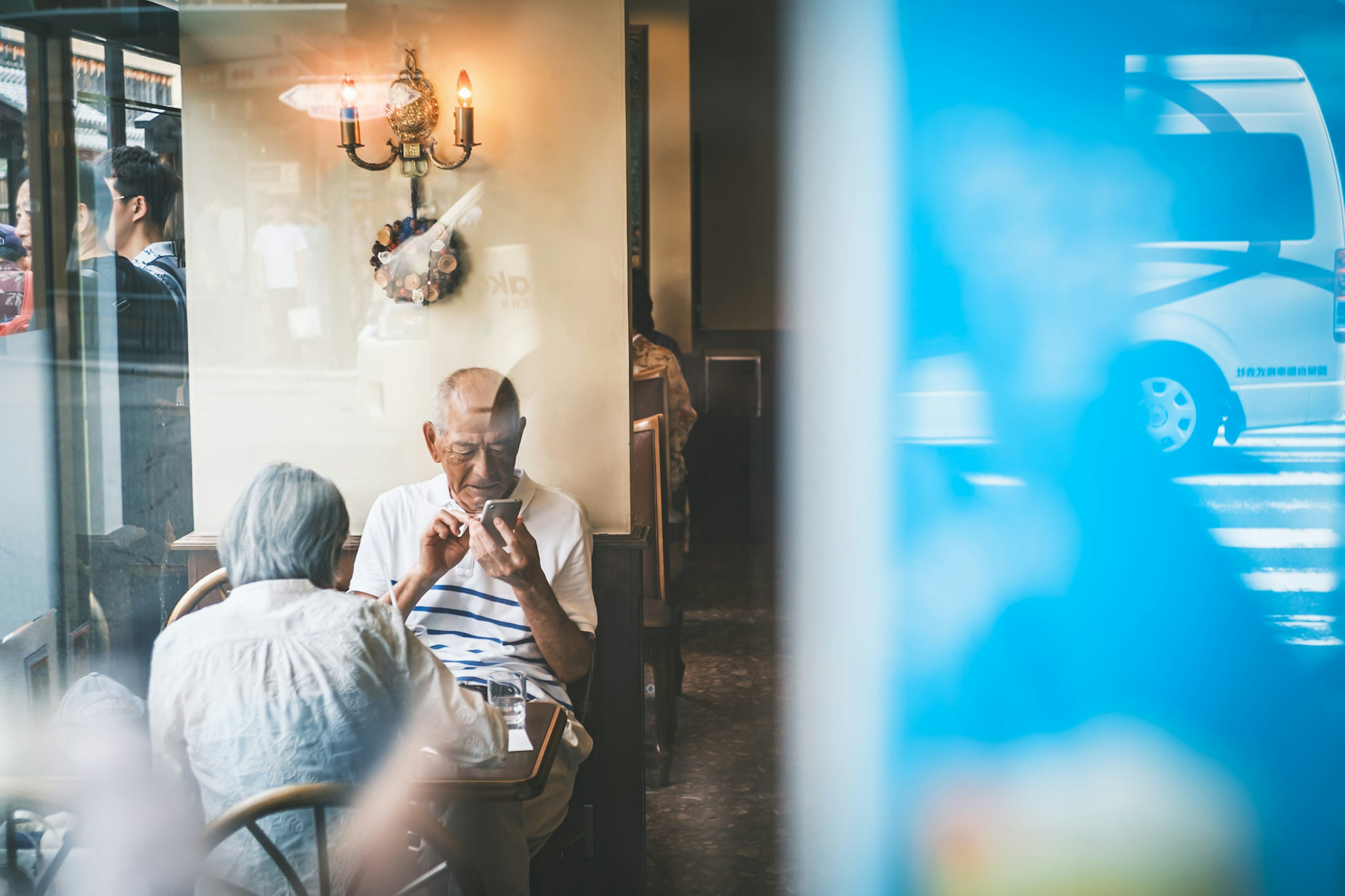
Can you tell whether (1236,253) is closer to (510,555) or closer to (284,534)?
(510,555)

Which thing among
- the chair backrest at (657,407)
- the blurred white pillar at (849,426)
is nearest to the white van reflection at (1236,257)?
the blurred white pillar at (849,426)

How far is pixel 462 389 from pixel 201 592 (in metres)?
0.68

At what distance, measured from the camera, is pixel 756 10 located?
11.6ft

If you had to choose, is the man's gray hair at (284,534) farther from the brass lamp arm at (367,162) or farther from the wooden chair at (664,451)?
the wooden chair at (664,451)

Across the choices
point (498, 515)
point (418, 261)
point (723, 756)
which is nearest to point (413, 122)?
point (418, 261)

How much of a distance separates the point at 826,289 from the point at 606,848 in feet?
4.30

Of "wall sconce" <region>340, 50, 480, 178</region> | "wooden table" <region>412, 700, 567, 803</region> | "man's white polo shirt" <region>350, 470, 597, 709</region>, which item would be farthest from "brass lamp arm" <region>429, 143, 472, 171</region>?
"wooden table" <region>412, 700, 567, 803</region>

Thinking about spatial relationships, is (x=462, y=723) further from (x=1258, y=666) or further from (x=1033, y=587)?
(x=1258, y=666)

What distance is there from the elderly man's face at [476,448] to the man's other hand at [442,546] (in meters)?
0.05

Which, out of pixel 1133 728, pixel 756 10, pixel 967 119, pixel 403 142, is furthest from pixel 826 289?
pixel 756 10

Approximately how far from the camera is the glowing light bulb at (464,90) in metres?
2.03

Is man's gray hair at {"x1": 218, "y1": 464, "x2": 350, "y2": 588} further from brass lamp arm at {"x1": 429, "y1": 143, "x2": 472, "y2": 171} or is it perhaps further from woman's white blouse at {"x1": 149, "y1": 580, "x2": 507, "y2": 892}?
brass lamp arm at {"x1": 429, "y1": 143, "x2": 472, "y2": 171}

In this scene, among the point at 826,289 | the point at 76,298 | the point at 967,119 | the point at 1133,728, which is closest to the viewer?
the point at 76,298

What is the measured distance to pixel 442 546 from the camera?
197 centimetres
